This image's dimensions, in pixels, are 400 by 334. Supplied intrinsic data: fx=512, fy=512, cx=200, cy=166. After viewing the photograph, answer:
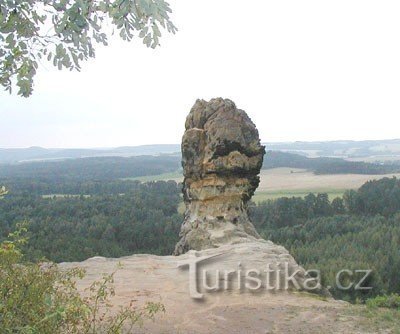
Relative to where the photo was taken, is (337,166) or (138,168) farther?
(138,168)

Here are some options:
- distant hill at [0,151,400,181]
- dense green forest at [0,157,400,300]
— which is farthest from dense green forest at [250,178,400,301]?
distant hill at [0,151,400,181]

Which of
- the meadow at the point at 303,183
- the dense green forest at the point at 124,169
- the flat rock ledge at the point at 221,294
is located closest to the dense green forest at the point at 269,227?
the meadow at the point at 303,183

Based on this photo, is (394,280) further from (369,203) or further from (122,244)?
(369,203)

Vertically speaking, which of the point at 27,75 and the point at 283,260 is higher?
the point at 27,75

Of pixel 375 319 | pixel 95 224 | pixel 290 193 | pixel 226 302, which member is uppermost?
pixel 226 302

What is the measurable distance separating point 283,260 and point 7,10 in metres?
12.2

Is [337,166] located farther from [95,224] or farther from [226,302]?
[226,302]

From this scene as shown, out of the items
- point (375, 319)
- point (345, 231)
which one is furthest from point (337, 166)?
point (375, 319)

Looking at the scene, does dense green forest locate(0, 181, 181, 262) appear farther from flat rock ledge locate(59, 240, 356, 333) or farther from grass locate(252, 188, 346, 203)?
flat rock ledge locate(59, 240, 356, 333)

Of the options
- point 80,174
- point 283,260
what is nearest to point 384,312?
point 283,260

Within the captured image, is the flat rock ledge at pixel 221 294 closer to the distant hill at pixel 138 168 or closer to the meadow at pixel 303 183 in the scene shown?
the meadow at pixel 303 183

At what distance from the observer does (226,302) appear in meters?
11.1

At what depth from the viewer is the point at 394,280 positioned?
42875mm

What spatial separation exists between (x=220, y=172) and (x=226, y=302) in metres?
9.49
